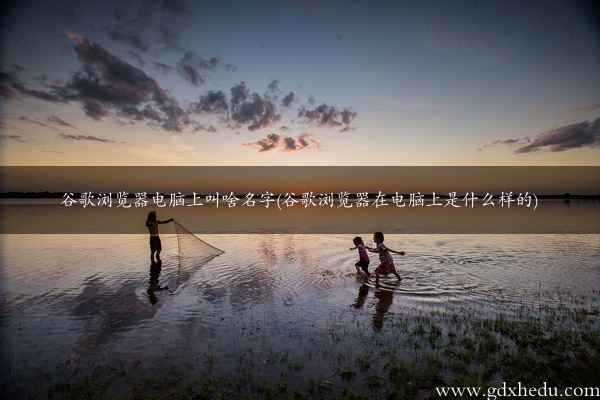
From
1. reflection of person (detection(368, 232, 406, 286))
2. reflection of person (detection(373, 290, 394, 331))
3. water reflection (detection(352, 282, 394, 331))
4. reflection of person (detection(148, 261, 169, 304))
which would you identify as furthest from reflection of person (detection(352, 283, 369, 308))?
reflection of person (detection(148, 261, 169, 304))

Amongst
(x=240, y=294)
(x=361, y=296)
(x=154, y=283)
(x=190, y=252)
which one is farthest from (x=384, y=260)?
(x=190, y=252)

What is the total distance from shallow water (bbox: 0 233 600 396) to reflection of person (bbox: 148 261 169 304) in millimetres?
82

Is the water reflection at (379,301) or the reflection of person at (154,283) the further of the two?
the reflection of person at (154,283)

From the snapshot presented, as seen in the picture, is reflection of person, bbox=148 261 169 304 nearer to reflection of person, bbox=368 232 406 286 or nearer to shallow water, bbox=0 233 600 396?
shallow water, bbox=0 233 600 396

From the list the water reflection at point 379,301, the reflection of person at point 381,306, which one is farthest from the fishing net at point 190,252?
the reflection of person at point 381,306

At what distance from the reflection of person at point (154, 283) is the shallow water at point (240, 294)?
0.08 meters

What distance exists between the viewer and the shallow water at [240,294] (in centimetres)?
855

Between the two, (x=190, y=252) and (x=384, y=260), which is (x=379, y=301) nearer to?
(x=384, y=260)

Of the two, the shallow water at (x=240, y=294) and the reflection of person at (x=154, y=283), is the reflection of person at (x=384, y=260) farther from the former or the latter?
the reflection of person at (x=154, y=283)

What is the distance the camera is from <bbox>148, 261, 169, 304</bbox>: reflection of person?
40.0 ft

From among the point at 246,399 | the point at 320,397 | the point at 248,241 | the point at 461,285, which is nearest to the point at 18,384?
the point at 246,399

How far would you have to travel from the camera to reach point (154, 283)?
14117 mm

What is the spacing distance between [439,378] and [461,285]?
812 cm

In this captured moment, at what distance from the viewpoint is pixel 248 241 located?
89.1 ft
